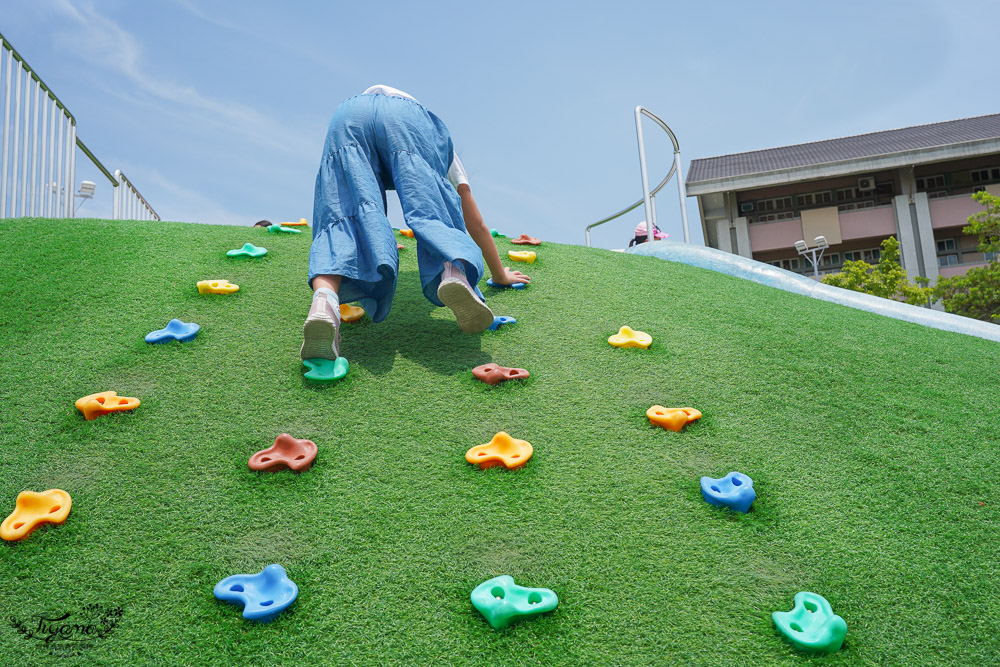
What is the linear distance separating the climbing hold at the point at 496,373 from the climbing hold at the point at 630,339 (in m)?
0.68

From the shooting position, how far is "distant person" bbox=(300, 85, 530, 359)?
3.13 metres

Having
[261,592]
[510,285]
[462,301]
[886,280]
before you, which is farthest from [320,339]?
[886,280]

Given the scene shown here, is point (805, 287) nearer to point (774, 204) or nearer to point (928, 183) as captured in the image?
point (774, 204)

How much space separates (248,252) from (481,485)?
3.03m

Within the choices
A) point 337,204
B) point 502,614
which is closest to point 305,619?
point 502,614

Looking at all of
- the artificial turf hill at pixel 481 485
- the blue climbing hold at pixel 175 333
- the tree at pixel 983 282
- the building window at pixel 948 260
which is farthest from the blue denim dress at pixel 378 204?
the building window at pixel 948 260

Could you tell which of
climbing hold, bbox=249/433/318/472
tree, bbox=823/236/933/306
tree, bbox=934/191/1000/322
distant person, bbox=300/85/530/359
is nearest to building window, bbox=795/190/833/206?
tree, bbox=823/236/933/306

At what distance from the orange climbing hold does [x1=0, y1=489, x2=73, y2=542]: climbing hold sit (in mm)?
2175

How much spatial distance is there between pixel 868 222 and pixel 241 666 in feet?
91.6

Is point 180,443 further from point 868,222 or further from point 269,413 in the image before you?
point 868,222

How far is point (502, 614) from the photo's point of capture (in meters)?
1.85

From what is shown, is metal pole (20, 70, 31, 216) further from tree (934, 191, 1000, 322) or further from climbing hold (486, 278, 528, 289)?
tree (934, 191, 1000, 322)

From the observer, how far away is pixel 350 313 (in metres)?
3.81

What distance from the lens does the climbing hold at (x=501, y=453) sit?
250cm
